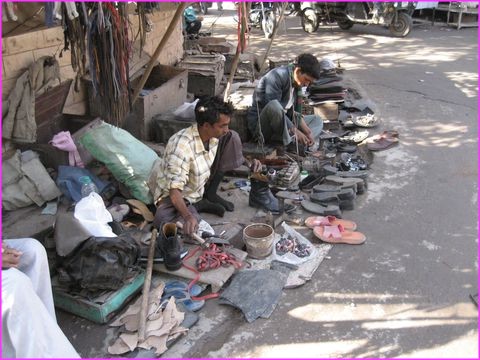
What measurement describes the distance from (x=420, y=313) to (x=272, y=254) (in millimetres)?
1116

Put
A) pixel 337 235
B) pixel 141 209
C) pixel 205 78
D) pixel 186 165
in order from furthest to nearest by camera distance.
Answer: pixel 205 78
pixel 141 209
pixel 337 235
pixel 186 165

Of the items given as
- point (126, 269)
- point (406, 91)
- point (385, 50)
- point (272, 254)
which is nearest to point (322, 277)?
point (272, 254)

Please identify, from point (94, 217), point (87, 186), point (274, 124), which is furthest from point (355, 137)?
point (94, 217)

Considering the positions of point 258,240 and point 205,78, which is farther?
point 205,78

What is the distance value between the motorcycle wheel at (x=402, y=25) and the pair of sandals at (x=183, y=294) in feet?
37.7

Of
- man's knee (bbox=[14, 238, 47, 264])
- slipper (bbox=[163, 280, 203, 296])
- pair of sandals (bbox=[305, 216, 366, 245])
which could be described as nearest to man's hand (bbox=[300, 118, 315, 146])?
pair of sandals (bbox=[305, 216, 366, 245])

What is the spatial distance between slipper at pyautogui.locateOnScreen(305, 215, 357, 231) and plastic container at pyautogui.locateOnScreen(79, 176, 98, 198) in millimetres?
1819

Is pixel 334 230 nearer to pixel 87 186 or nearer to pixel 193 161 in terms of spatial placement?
pixel 193 161

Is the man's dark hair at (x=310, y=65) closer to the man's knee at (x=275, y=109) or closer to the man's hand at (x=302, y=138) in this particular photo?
the man's knee at (x=275, y=109)

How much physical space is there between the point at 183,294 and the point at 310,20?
1200 cm

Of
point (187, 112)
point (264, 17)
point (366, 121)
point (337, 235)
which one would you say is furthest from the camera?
point (264, 17)

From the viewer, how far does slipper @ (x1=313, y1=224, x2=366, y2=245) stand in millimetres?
3912

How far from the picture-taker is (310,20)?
45.2 feet

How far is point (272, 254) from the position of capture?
12.2 ft
